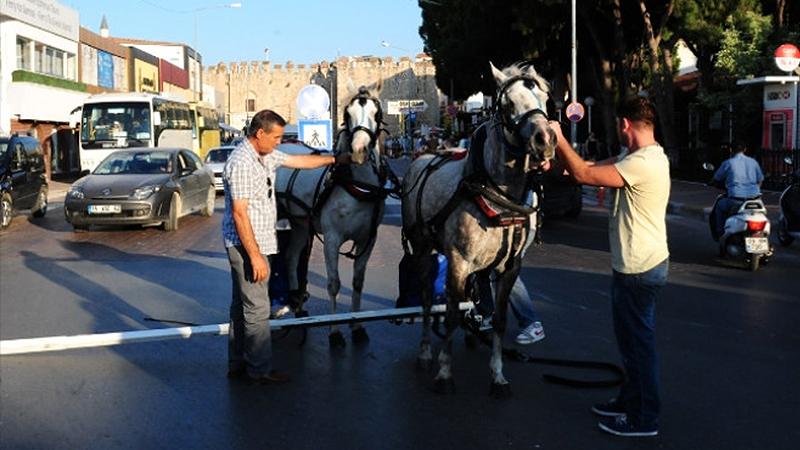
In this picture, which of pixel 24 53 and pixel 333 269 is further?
pixel 24 53

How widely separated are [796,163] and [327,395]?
771 inches

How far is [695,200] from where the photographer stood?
22.2 metres

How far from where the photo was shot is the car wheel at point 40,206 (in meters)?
20.2

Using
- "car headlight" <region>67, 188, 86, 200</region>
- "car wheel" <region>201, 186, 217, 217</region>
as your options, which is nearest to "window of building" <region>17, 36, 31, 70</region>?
"car wheel" <region>201, 186, 217, 217</region>

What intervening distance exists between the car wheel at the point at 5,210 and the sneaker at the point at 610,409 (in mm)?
14932

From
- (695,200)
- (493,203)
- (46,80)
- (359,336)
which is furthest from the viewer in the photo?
(46,80)

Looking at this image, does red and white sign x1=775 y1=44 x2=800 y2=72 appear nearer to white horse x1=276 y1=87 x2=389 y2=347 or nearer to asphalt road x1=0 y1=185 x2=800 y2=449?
asphalt road x1=0 y1=185 x2=800 y2=449

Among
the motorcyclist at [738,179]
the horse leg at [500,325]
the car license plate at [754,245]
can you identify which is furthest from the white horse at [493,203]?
the motorcyclist at [738,179]

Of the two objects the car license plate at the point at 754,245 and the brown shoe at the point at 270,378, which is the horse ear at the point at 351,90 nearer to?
the brown shoe at the point at 270,378

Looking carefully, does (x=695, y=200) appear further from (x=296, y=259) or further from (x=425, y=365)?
(x=425, y=365)

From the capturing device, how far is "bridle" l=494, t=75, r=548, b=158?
5191 mm

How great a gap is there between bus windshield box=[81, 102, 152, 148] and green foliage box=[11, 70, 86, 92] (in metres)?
6.80

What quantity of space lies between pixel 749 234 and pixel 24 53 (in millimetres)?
35370

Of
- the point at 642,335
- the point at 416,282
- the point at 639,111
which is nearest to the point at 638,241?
the point at 642,335
